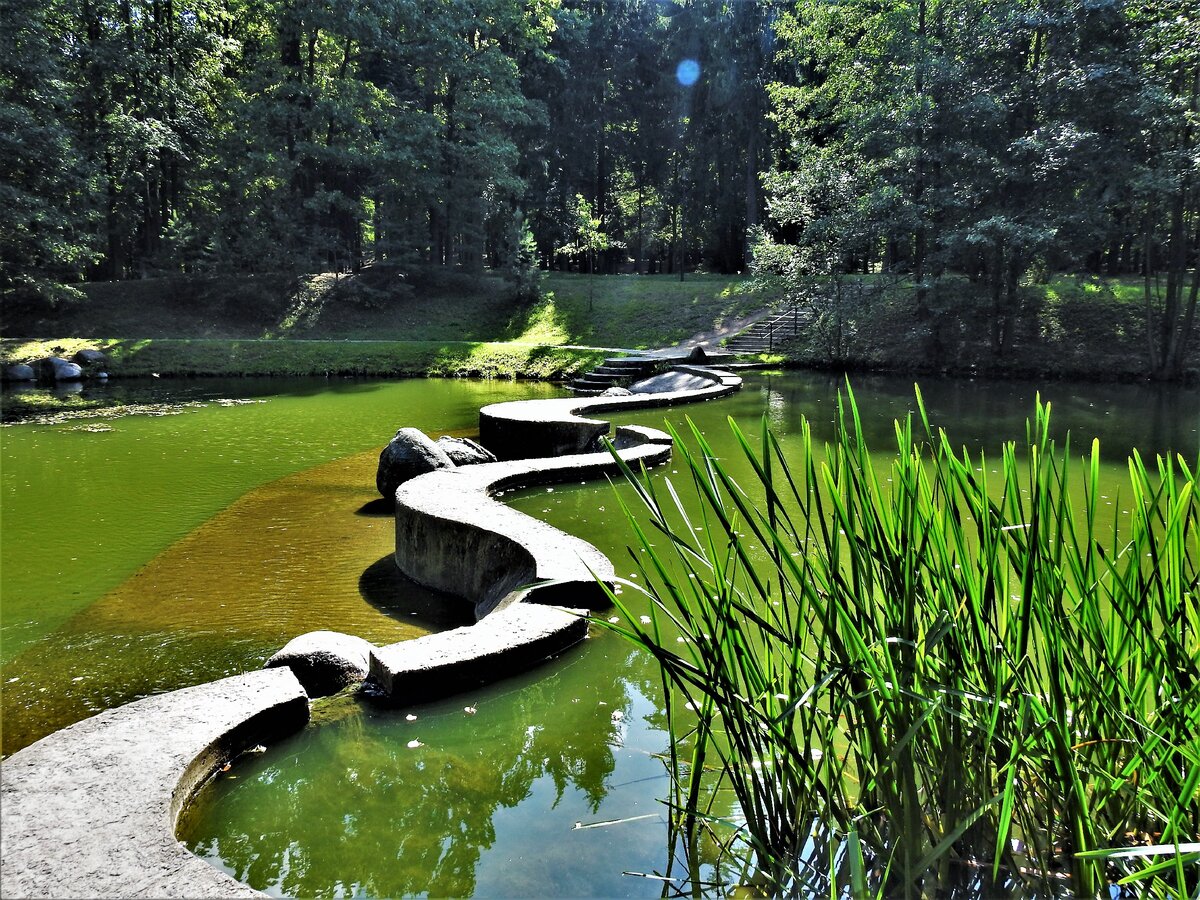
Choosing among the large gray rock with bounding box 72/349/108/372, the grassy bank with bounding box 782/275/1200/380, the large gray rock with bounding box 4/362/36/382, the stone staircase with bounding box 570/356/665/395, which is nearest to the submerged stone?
the large gray rock with bounding box 72/349/108/372

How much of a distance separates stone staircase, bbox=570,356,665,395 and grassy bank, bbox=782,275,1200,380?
4.01m

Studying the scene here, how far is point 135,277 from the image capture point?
2839cm

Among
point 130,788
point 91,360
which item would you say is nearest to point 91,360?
point 91,360

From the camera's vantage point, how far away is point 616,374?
56.3 ft

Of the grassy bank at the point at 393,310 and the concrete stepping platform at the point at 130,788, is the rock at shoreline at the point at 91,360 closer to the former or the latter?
the grassy bank at the point at 393,310

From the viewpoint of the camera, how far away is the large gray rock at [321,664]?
3.73 meters

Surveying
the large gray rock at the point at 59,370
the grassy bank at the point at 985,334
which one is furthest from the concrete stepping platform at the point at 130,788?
the large gray rock at the point at 59,370

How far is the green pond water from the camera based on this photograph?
261 cm

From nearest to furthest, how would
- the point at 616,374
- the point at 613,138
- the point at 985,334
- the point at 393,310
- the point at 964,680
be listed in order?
the point at 964,680
the point at 616,374
the point at 985,334
the point at 393,310
the point at 613,138

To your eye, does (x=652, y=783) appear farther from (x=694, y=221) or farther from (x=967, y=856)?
A: (x=694, y=221)

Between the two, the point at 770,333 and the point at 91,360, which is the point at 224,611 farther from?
the point at 770,333

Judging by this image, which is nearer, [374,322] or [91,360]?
[91,360]

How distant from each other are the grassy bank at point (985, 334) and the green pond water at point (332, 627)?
6.75m

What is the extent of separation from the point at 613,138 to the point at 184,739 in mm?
31187
